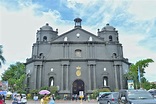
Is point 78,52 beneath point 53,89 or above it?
above

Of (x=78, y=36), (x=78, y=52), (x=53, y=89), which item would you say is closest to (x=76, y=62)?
(x=78, y=52)

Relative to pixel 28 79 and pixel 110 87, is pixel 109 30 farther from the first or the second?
pixel 28 79

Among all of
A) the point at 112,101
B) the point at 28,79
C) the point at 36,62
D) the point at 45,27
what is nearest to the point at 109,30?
the point at 45,27

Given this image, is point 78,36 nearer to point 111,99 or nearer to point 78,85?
point 78,85

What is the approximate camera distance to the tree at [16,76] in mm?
45859

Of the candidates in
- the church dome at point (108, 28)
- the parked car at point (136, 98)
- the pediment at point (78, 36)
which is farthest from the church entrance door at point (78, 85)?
the parked car at point (136, 98)

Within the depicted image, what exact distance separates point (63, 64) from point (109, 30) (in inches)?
642

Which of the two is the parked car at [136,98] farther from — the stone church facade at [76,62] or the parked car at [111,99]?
the stone church facade at [76,62]

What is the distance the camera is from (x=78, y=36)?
49.3 meters

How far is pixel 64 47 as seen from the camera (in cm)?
4788

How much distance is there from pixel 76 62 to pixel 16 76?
17.8 meters

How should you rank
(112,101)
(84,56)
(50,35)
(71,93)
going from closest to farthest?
(112,101) < (71,93) < (84,56) < (50,35)

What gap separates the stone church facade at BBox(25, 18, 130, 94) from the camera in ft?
148

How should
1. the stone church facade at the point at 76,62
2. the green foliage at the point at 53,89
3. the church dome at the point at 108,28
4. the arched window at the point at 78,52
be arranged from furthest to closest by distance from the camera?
the church dome at the point at 108,28, the arched window at the point at 78,52, the stone church facade at the point at 76,62, the green foliage at the point at 53,89
